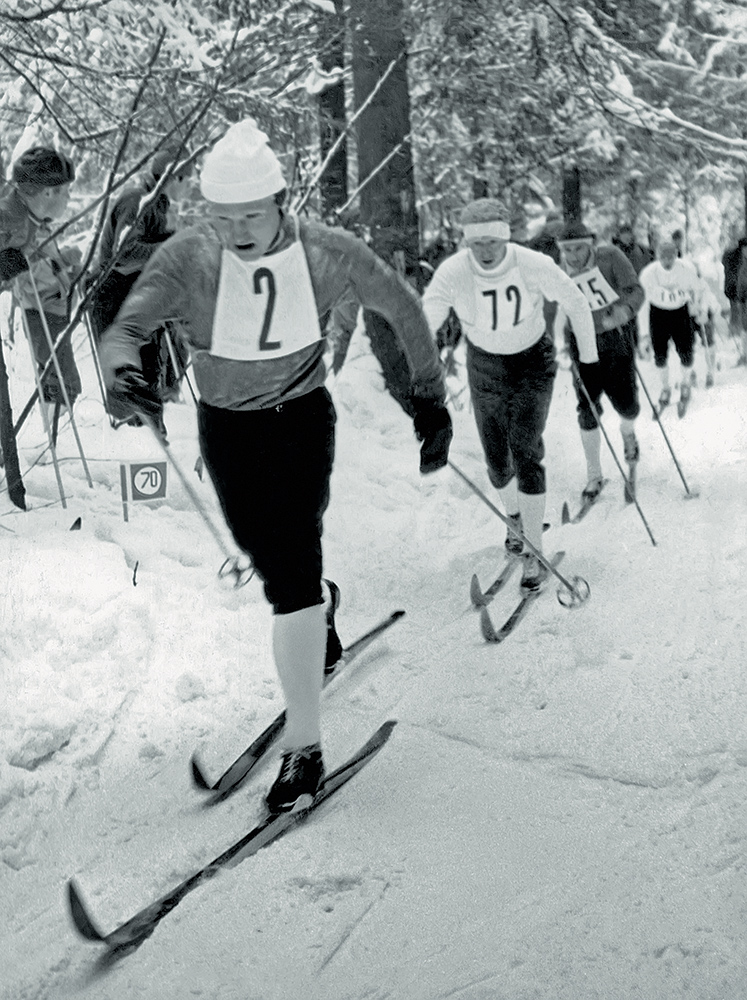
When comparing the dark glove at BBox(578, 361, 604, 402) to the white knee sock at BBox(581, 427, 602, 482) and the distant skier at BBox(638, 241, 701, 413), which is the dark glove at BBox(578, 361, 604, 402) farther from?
the distant skier at BBox(638, 241, 701, 413)

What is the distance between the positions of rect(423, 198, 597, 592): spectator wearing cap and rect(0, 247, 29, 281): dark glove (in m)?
2.03

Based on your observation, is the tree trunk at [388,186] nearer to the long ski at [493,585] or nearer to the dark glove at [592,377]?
the dark glove at [592,377]

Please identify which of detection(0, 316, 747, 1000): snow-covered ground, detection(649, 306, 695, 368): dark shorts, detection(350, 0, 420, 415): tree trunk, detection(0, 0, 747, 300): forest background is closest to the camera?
detection(0, 316, 747, 1000): snow-covered ground

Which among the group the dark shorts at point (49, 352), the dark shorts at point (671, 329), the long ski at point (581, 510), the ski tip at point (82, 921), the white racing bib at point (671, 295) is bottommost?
the dark shorts at point (671, 329)

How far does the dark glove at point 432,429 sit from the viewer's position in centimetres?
379

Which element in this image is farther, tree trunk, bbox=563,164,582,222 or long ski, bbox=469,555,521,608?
tree trunk, bbox=563,164,582,222

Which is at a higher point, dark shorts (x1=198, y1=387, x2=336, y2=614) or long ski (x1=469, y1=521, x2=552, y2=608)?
dark shorts (x1=198, y1=387, x2=336, y2=614)

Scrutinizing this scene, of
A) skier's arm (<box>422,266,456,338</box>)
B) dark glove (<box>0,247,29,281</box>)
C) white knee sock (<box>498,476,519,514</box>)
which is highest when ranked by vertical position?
dark glove (<box>0,247,29,281</box>)

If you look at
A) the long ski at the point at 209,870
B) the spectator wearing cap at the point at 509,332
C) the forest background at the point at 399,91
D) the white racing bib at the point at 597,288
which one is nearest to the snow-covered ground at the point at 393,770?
the long ski at the point at 209,870

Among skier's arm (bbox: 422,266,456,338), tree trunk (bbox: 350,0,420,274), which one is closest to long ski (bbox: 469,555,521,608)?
skier's arm (bbox: 422,266,456,338)

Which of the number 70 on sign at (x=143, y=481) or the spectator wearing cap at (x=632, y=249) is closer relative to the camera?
the number 70 on sign at (x=143, y=481)

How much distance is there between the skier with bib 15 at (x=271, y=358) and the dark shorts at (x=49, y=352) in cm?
307

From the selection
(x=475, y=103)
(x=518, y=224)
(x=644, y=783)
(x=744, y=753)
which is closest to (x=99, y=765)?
(x=644, y=783)

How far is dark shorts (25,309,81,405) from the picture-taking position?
20.8 ft
